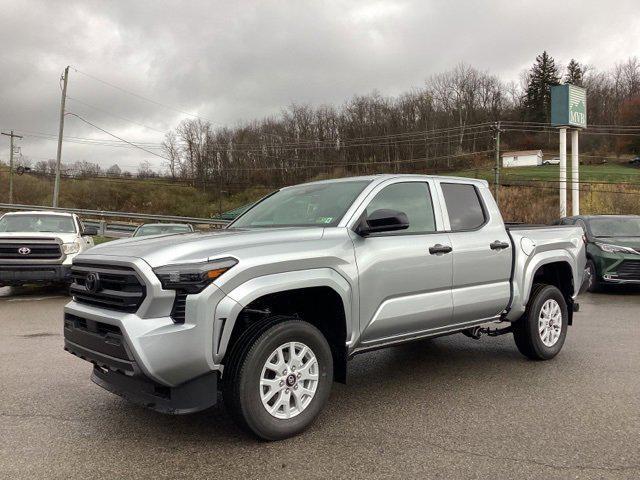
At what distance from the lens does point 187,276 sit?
3332 mm

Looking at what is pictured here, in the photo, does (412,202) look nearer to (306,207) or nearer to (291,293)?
(306,207)

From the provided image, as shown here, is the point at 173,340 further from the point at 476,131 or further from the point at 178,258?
the point at 476,131

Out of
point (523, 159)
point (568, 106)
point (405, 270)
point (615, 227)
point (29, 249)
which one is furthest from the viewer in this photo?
point (523, 159)

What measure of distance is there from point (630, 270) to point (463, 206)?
781 cm

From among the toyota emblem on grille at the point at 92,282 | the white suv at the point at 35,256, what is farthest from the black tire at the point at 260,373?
the white suv at the point at 35,256

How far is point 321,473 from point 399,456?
1.79ft

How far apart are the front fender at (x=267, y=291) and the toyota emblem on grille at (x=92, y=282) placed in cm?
96

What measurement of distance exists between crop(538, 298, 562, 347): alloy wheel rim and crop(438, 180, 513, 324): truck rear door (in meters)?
0.82

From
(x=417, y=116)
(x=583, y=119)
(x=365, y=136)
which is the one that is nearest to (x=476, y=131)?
(x=417, y=116)

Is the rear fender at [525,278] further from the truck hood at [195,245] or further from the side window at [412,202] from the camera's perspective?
the truck hood at [195,245]

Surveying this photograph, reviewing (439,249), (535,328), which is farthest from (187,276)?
(535,328)

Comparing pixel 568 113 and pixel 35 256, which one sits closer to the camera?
pixel 35 256

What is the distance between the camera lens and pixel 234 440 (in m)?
3.71

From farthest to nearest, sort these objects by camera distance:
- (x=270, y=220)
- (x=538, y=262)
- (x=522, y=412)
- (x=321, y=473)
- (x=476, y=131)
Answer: (x=476, y=131), (x=538, y=262), (x=270, y=220), (x=522, y=412), (x=321, y=473)
